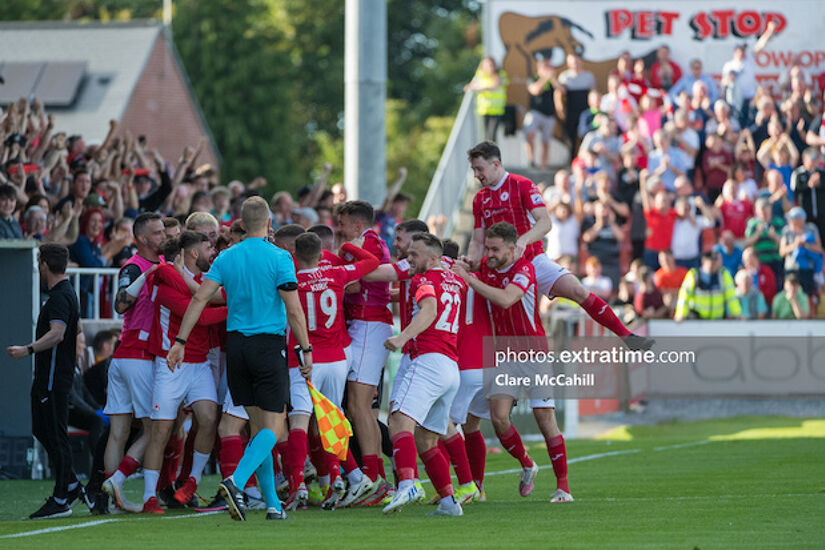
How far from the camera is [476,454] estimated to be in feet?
40.5

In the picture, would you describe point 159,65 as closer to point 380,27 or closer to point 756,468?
point 380,27

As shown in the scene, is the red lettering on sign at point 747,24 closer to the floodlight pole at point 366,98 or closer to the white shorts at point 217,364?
the floodlight pole at point 366,98

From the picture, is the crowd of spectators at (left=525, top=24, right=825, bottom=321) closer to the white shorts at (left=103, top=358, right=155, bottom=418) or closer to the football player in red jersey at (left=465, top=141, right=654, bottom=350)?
the football player in red jersey at (left=465, top=141, right=654, bottom=350)

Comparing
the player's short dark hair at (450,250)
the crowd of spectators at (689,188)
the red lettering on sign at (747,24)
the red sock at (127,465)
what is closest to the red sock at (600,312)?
the player's short dark hair at (450,250)

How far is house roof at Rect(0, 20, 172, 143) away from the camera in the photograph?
4550cm

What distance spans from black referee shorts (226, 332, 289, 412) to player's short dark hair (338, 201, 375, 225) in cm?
182

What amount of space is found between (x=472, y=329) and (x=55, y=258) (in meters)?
3.24

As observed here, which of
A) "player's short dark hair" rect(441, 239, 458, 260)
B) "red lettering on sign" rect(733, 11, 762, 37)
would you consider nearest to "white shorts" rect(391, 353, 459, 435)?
"player's short dark hair" rect(441, 239, 458, 260)

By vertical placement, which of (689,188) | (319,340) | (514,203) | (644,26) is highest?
(644,26)

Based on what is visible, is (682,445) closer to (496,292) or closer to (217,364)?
(496,292)

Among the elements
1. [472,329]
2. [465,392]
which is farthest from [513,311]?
[465,392]

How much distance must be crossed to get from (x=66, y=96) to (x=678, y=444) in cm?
3111

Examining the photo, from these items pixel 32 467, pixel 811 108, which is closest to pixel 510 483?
pixel 32 467

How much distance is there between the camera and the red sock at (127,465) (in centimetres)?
1159
